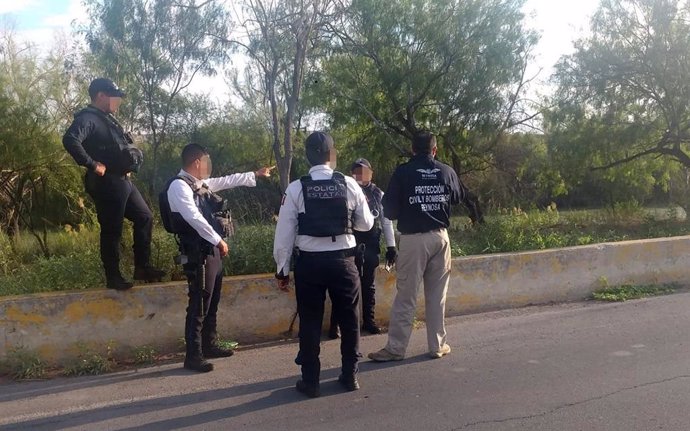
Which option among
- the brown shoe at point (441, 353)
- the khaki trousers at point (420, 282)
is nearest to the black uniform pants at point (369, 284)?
the khaki trousers at point (420, 282)

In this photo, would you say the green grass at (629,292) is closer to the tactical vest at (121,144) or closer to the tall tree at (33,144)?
the tactical vest at (121,144)

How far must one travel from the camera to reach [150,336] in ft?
20.0

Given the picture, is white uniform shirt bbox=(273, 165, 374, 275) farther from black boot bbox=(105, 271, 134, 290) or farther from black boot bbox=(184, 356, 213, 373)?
black boot bbox=(105, 271, 134, 290)

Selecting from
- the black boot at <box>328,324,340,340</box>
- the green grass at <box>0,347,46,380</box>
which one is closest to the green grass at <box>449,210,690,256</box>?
the black boot at <box>328,324,340,340</box>

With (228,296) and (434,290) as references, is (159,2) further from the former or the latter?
(434,290)

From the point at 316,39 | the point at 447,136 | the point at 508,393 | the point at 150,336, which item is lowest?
the point at 508,393

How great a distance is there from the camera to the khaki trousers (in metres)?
5.74

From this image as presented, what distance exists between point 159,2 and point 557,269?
28.8 ft

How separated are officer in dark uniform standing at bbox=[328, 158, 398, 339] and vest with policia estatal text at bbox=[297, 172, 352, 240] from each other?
1667 mm

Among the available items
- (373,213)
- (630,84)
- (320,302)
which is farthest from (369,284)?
(630,84)

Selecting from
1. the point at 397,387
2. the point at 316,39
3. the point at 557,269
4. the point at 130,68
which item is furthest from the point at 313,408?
the point at 130,68

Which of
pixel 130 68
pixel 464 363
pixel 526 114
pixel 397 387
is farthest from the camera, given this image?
pixel 526 114

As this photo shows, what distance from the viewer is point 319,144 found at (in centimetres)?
503

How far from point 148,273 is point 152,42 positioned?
9.09 m
